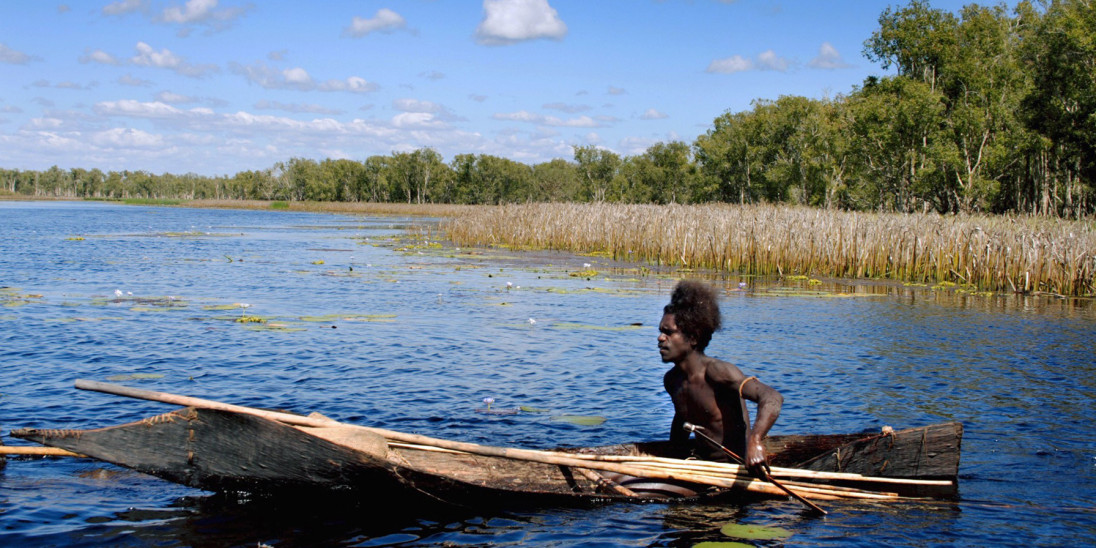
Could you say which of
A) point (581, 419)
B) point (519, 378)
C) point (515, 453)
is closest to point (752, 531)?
point (515, 453)

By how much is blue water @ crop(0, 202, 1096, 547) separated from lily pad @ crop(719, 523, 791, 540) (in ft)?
0.28

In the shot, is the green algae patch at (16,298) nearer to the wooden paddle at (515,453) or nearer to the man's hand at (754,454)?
the wooden paddle at (515,453)

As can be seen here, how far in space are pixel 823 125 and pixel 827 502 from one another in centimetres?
4946

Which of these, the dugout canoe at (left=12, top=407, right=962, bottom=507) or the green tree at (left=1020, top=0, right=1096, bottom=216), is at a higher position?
the green tree at (left=1020, top=0, right=1096, bottom=216)

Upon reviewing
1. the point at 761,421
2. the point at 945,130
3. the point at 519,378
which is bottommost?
the point at 519,378

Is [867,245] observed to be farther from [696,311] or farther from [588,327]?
[696,311]

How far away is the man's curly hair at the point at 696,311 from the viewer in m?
5.53

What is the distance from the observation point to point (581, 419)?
25.1 ft

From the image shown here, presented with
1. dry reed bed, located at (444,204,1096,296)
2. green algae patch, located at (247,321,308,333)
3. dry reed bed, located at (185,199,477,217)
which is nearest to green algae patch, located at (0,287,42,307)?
green algae patch, located at (247,321,308,333)

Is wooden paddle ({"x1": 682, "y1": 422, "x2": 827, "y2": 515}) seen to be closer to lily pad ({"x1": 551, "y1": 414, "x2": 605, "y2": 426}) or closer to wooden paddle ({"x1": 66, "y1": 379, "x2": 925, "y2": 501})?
wooden paddle ({"x1": 66, "y1": 379, "x2": 925, "y2": 501})

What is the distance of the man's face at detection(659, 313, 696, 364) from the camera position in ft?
18.2

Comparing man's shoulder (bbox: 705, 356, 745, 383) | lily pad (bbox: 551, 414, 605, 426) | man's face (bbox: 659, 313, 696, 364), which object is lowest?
lily pad (bbox: 551, 414, 605, 426)

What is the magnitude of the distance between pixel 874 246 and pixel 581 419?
597 inches

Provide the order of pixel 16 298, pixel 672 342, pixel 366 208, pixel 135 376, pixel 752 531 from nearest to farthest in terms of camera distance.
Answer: pixel 752 531
pixel 672 342
pixel 135 376
pixel 16 298
pixel 366 208
